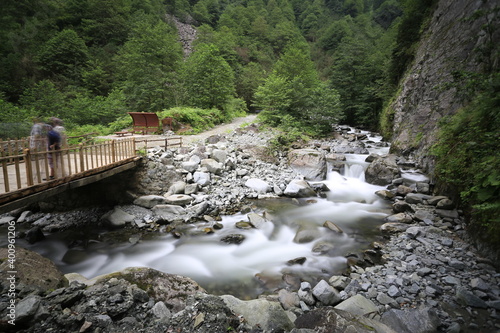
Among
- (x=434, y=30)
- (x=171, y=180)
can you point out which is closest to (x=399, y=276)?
(x=171, y=180)

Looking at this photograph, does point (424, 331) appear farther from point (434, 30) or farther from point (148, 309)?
point (434, 30)

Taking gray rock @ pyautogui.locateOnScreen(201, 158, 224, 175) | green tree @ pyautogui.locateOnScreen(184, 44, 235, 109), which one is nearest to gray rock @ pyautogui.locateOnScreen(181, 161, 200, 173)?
gray rock @ pyautogui.locateOnScreen(201, 158, 224, 175)

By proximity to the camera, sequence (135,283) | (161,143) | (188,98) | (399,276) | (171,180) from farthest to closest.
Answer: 1. (188,98)
2. (161,143)
3. (171,180)
4. (399,276)
5. (135,283)

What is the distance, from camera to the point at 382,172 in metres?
11.5

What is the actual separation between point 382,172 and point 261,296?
30.6 ft

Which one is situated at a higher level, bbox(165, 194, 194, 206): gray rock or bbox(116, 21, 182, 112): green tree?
bbox(116, 21, 182, 112): green tree

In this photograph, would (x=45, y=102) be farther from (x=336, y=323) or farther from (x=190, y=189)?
(x=336, y=323)

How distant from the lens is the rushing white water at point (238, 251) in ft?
20.4

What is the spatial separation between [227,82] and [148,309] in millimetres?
20946

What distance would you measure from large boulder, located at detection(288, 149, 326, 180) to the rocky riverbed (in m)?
1.93

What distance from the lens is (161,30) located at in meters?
19.8

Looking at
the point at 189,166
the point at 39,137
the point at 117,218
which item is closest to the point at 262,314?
the point at 117,218

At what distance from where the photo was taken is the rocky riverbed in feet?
11.2

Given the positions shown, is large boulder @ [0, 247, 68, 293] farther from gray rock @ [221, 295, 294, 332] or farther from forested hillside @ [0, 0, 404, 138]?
forested hillside @ [0, 0, 404, 138]
